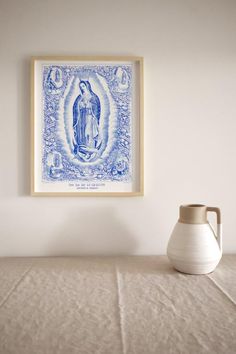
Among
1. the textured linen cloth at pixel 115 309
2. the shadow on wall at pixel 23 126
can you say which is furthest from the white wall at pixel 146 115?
the textured linen cloth at pixel 115 309

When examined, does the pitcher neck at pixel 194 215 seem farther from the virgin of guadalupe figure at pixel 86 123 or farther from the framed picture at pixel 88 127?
the virgin of guadalupe figure at pixel 86 123

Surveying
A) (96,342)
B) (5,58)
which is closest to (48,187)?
(5,58)

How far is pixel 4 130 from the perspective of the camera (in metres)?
1.19

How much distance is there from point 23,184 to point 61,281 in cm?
45

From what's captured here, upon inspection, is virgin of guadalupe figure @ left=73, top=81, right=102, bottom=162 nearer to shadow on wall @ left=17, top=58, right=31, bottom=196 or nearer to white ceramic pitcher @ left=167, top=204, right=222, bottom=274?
shadow on wall @ left=17, top=58, right=31, bottom=196

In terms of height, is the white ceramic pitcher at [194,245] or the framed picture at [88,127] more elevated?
the framed picture at [88,127]

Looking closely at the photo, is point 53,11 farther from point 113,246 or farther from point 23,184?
point 113,246

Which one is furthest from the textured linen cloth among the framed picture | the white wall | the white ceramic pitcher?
the framed picture

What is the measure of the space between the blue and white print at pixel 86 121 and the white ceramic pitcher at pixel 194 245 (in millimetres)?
340

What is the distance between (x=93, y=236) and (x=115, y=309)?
494 millimetres

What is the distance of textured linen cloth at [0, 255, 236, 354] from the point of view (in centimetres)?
59

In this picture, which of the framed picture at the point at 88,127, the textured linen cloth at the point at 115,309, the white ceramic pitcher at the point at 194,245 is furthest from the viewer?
the framed picture at the point at 88,127

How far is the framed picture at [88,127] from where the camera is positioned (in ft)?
3.86

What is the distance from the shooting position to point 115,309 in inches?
28.9
